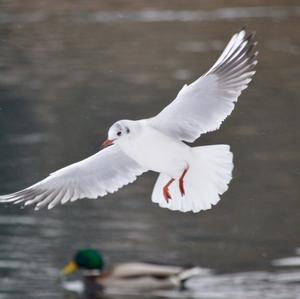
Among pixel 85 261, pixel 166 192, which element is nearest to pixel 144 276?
pixel 85 261

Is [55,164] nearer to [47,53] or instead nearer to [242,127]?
[242,127]

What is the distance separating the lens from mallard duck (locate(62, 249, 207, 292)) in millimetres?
8211

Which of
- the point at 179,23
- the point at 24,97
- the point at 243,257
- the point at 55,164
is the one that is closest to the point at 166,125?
the point at 243,257

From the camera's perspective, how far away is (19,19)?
20.2m

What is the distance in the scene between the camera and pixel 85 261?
859 cm

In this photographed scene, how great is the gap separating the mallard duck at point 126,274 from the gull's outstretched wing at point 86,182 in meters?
0.64

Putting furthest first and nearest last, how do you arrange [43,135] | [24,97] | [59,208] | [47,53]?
1. [47,53]
2. [24,97]
3. [43,135]
4. [59,208]

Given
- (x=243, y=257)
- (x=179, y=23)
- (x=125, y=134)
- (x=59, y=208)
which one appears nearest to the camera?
(x=125, y=134)

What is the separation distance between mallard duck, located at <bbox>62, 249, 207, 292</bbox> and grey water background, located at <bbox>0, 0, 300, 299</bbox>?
12 cm

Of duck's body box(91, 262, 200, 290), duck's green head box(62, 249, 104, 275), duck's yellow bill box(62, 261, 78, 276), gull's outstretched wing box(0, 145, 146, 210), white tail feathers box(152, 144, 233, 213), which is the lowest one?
duck's body box(91, 262, 200, 290)

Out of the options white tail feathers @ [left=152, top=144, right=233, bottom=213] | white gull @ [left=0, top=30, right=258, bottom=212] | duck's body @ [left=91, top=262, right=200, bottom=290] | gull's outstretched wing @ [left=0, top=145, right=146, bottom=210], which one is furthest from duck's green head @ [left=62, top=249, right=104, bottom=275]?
white tail feathers @ [left=152, top=144, right=233, bottom=213]

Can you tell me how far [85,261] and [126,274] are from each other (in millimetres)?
368

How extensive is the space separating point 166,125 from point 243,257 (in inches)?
73.7

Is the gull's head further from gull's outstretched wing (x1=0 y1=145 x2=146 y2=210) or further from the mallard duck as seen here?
the mallard duck
